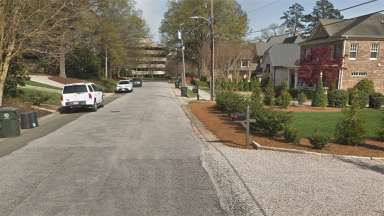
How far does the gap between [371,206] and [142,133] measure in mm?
9509

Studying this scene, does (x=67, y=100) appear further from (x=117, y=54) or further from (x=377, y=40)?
(x=117, y=54)

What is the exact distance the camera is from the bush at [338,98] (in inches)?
1099

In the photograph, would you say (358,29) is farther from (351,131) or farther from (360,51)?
(351,131)

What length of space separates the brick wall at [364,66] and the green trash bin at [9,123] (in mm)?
35145

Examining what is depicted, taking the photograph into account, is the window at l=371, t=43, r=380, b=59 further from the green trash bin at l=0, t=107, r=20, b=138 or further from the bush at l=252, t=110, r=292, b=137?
the green trash bin at l=0, t=107, r=20, b=138

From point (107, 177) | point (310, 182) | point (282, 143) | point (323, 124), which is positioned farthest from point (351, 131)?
point (107, 177)

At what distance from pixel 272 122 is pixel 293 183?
601cm

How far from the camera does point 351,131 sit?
40.9 feet

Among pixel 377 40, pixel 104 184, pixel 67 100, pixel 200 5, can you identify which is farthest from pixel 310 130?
pixel 200 5

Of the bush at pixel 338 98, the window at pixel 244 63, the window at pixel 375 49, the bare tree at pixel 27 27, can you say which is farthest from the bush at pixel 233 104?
the window at pixel 244 63

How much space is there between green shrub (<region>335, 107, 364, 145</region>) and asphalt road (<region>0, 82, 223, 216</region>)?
4467 millimetres

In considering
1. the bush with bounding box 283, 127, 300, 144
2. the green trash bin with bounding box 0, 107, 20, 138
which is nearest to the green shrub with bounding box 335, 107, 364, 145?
the bush with bounding box 283, 127, 300, 144

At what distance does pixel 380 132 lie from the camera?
44.1 feet

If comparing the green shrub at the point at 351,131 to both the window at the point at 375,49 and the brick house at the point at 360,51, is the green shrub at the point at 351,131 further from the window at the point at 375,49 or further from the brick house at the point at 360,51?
the window at the point at 375,49
